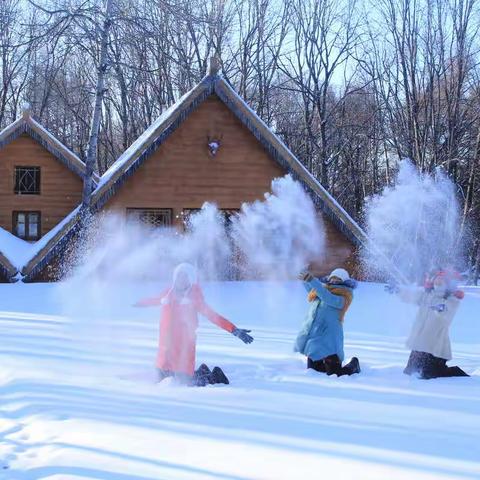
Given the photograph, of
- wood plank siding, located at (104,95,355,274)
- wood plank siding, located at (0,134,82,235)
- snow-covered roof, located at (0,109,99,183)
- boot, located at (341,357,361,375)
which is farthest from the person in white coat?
wood plank siding, located at (0,134,82,235)

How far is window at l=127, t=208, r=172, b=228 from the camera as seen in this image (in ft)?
57.1

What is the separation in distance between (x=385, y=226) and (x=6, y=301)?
15.4 metres

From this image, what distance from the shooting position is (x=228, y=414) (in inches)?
200

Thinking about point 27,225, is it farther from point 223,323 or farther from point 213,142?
point 223,323

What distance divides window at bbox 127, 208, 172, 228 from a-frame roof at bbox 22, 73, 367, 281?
87 centimetres

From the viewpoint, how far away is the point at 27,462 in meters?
4.01

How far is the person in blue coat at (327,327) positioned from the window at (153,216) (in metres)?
10.9

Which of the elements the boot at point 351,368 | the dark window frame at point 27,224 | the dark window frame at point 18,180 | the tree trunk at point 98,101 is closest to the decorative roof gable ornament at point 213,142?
the tree trunk at point 98,101

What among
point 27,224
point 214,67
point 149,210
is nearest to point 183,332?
point 149,210

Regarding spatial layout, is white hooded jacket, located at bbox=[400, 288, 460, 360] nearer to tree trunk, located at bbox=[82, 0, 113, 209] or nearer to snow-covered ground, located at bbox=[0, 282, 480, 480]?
snow-covered ground, located at bbox=[0, 282, 480, 480]

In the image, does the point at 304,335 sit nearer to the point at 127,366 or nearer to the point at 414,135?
the point at 127,366

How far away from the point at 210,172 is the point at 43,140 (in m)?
5.76

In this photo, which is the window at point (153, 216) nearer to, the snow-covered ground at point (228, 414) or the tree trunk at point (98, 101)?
the tree trunk at point (98, 101)

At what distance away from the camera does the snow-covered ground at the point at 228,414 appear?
3.89 m
